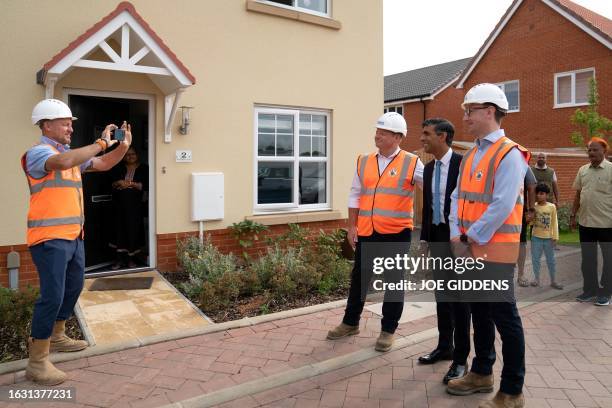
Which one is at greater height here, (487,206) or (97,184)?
(97,184)

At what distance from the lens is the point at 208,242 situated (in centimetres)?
711

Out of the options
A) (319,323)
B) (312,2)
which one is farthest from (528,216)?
(312,2)

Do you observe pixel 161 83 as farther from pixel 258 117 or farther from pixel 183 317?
pixel 183 317

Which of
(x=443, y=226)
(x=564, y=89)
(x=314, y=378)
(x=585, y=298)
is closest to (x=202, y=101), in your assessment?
(x=443, y=226)

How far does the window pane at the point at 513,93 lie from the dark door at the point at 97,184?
59.6ft

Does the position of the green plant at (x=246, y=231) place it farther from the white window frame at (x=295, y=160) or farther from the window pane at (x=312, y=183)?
the window pane at (x=312, y=183)

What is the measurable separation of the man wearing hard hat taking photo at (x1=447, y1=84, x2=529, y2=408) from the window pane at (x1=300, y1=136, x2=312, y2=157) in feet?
15.4

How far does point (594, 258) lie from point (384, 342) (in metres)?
3.60

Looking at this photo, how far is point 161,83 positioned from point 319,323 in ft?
12.6

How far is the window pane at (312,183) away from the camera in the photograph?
8.38m

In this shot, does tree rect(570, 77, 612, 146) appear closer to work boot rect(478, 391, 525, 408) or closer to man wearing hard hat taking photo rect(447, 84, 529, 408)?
man wearing hard hat taking photo rect(447, 84, 529, 408)

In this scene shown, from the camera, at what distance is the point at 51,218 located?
3861mm

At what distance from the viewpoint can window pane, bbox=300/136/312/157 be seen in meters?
8.26

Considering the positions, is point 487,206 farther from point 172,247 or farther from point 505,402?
point 172,247
